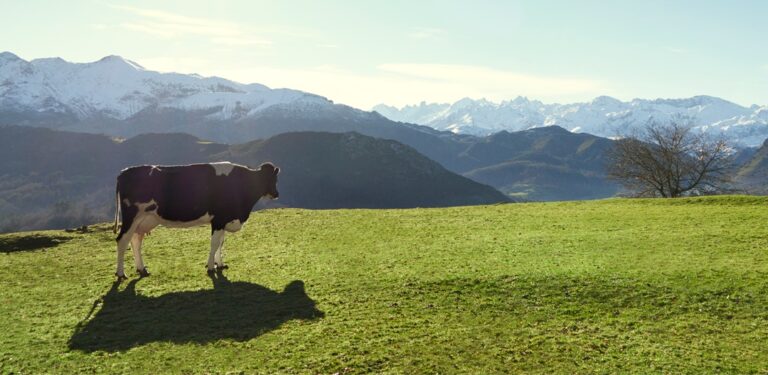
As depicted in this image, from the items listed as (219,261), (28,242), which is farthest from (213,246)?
(28,242)

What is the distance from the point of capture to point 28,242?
105 feet

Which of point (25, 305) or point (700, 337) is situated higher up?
point (700, 337)

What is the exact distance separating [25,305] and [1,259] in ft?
35.6

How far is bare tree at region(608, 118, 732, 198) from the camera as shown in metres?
65.9

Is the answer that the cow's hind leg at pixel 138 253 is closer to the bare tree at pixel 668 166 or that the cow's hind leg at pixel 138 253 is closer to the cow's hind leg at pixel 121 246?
the cow's hind leg at pixel 121 246

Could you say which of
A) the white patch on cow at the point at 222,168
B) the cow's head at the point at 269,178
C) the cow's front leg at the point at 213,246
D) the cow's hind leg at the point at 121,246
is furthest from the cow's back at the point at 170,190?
the cow's head at the point at 269,178

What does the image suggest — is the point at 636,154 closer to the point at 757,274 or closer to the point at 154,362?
the point at 757,274

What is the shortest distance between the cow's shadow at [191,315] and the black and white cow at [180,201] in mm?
2583

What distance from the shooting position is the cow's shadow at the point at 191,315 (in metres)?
16.2

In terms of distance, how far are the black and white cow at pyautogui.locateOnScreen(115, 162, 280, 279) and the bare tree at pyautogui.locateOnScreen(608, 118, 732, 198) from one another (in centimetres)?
5743

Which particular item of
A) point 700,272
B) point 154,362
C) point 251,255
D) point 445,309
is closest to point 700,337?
point 700,272

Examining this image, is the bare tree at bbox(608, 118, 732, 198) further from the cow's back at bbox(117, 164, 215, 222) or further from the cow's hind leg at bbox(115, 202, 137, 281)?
the cow's hind leg at bbox(115, 202, 137, 281)

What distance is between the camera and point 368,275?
2205 centimetres

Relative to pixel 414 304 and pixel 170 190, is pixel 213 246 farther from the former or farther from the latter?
pixel 414 304
